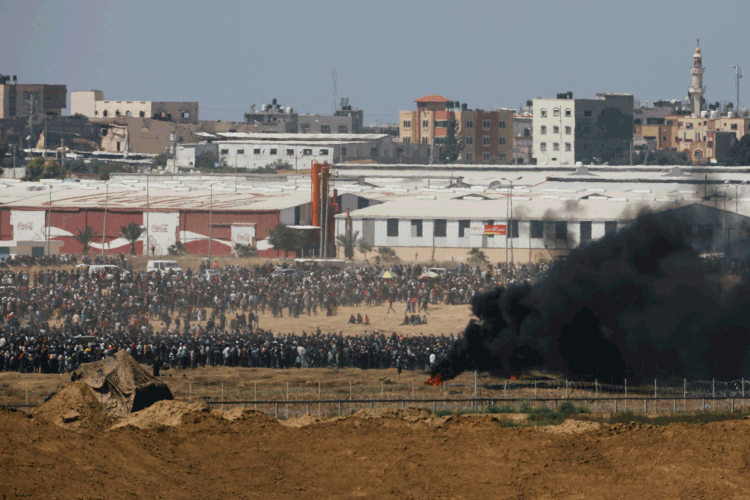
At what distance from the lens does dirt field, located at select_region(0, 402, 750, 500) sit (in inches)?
900

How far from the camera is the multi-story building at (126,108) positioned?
190 metres

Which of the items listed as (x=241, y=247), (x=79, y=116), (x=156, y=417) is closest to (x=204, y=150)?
(x=79, y=116)

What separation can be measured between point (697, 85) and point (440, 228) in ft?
381

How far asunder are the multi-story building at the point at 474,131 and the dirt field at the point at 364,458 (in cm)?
13704

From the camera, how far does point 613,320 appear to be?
4166 centimetres

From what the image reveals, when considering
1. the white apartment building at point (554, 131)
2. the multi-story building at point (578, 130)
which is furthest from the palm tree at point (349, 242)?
the multi-story building at point (578, 130)

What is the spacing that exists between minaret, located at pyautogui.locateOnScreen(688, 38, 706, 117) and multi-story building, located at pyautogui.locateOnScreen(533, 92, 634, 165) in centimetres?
2780

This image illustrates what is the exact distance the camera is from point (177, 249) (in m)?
85.2

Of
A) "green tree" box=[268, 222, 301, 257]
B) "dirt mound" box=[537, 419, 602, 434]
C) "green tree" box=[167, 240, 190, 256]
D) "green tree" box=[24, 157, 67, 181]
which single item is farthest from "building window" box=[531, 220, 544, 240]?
"green tree" box=[24, 157, 67, 181]

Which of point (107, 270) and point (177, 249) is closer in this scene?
point (107, 270)

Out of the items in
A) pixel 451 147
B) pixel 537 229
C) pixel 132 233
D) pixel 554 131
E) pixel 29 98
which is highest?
pixel 29 98

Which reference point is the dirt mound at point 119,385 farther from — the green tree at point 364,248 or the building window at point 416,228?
the building window at point 416,228

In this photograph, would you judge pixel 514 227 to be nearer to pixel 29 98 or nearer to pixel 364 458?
pixel 364 458

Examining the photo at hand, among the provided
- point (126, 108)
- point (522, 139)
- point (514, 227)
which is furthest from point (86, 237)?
point (126, 108)
